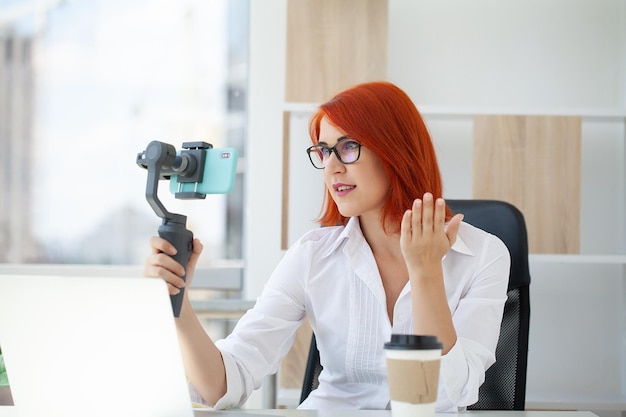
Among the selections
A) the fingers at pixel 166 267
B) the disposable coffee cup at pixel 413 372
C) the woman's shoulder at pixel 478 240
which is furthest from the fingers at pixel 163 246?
the woman's shoulder at pixel 478 240

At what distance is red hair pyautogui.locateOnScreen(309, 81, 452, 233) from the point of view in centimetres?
157

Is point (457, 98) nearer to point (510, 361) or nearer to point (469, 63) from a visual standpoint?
point (469, 63)

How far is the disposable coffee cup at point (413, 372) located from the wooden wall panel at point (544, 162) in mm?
1594

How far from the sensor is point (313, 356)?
1.68 meters

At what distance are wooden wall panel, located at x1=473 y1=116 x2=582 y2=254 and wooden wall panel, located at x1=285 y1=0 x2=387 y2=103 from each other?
421mm

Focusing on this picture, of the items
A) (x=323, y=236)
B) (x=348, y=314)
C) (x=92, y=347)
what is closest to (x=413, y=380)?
(x=92, y=347)

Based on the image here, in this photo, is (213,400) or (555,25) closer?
(213,400)

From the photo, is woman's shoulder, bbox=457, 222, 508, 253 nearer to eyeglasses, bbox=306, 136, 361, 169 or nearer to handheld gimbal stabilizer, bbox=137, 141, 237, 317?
eyeglasses, bbox=306, 136, 361, 169

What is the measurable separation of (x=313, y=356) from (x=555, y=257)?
1.05 m

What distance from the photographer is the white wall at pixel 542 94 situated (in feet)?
8.78

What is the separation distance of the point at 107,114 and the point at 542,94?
168cm

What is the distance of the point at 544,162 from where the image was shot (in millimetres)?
2398

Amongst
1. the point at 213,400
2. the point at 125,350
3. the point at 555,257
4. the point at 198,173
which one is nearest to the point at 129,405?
the point at 125,350

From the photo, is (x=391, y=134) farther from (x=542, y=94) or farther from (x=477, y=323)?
(x=542, y=94)
